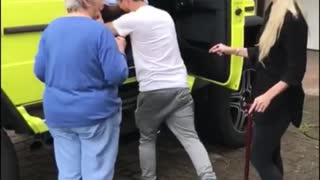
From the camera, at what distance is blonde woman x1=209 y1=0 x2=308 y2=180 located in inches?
130

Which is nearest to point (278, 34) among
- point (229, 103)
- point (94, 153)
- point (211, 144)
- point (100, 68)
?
point (100, 68)

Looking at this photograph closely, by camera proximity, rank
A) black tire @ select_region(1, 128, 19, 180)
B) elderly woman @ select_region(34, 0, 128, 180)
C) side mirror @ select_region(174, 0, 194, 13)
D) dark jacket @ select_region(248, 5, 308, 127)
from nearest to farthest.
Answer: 1. elderly woman @ select_region(34, 0, 128, 180)
2. dark jacket @ select_region(248, 5, 308, 127)
3. black tire @ select_region(1, 128, 19, 180)
4. side mirror @ select_region(174, 0, 194, 13)

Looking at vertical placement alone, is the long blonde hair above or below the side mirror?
above

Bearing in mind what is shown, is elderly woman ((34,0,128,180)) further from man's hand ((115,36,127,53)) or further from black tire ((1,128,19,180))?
man's hand ((115,36,127,53))

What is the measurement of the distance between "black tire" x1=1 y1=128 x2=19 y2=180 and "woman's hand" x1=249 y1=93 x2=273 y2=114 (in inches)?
55.4

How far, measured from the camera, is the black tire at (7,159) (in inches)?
136

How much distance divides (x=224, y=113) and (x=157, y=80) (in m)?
1.22

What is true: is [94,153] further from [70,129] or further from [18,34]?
[18,34]

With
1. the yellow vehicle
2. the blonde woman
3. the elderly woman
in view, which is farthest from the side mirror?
the elderly woman

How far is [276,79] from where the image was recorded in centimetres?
342

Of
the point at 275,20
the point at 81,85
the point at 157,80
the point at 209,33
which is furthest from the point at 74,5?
the point at 209,33

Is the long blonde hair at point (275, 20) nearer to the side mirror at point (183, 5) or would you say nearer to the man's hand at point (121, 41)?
the man's hand at point (121, 41)

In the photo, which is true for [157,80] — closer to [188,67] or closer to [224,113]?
[188,67]

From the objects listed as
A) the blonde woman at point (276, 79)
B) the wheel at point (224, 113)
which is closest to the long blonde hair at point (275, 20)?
the blonde woman at point (276, 79)
